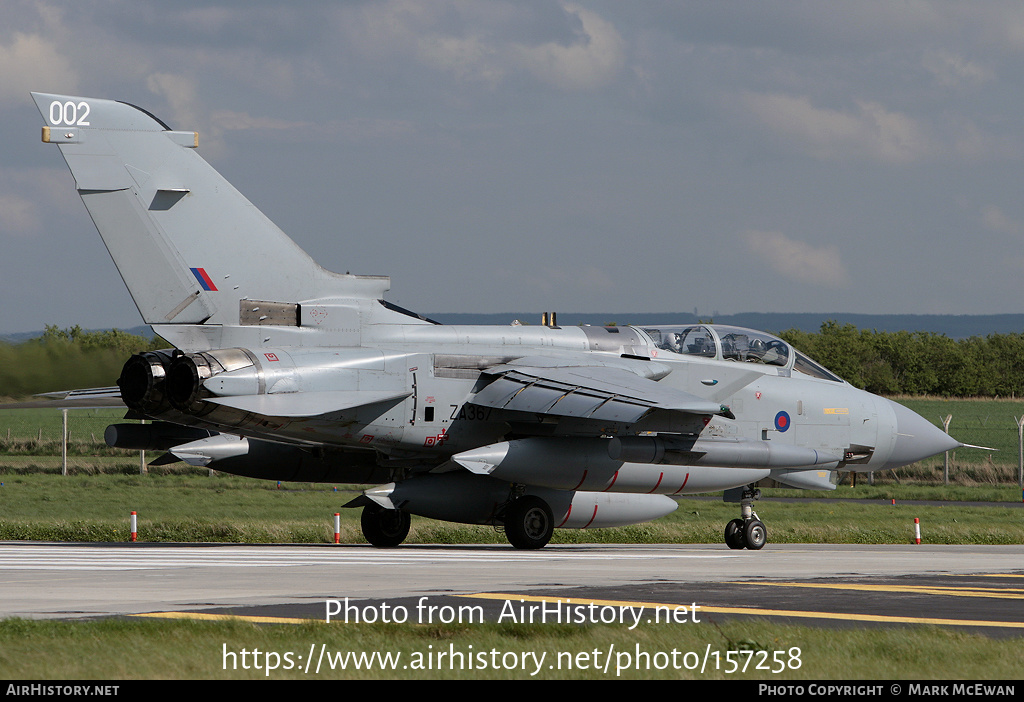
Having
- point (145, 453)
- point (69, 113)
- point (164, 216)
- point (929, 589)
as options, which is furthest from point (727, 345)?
point (145, 453)

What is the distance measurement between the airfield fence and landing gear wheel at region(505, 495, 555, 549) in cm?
1751

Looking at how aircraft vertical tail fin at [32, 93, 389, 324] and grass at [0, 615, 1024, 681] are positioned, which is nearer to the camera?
grass at [0, 615, 1024, 681]

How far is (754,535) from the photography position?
21.1 metres

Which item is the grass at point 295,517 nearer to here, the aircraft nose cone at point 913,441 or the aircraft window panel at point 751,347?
the aircraft nose cone at point 913,441

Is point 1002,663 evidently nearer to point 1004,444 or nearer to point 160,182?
point 160,182

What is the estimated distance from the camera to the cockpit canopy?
21.6 metres

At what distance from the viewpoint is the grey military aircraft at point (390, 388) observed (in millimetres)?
17938

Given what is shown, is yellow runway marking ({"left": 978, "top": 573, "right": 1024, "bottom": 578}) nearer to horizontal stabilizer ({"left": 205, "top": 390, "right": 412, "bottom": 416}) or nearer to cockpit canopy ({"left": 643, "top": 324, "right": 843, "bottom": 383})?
cockpit canopy ({"left": 643, "top": 324, "right": 843, "bottom": 383})

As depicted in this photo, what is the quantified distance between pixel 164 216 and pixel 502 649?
Answer: 473 inches

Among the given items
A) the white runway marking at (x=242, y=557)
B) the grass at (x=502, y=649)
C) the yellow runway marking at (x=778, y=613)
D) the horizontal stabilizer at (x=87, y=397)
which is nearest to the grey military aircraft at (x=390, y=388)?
the horizontal stabilizer at (x=87, y=397)

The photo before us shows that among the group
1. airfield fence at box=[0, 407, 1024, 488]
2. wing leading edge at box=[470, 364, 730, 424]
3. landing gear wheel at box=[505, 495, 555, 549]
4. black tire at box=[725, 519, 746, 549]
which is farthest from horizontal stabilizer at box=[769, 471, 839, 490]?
airfield fence at box=[0, 407, 1024, 488]

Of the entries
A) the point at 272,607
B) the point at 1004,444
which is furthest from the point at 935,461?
the point at 272,607

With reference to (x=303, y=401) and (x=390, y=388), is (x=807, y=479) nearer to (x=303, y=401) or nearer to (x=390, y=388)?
(x=390, y=388)

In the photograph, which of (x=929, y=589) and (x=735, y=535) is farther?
(x=735, y=535)
